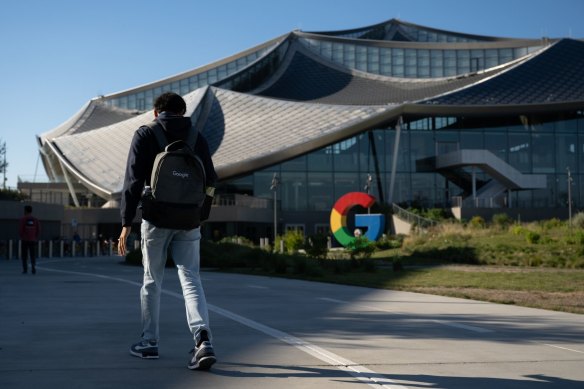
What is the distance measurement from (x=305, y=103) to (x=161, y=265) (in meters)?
49.8

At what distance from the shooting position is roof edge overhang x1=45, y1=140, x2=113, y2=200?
50.3 metres

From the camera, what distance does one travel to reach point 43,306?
10.4 m

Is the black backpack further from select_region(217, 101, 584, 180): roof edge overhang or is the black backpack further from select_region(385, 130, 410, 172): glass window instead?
select_region(385, 130, 410, 172): glass window

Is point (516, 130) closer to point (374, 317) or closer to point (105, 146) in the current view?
point (105, 146)

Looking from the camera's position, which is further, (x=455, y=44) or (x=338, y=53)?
(x=338, y=53)

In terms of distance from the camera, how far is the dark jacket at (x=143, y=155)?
6.31 m

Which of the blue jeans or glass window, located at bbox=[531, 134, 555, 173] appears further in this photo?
glass window, located at bbox=[531, 134, 555, 173]

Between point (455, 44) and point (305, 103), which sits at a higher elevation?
point (455, 44)

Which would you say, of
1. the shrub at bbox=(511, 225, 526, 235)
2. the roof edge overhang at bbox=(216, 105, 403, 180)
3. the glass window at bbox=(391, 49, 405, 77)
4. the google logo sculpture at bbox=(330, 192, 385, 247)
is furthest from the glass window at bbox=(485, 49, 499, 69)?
the shrub at bbox=(511, 225, 526, 235)

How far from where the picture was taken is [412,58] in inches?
2724

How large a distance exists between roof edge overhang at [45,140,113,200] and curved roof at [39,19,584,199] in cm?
8

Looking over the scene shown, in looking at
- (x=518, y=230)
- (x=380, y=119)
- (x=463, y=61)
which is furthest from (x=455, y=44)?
(x=518, y=230)

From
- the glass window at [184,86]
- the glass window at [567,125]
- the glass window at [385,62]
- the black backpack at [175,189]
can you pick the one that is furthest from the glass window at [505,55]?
the black backpack at [175,189]

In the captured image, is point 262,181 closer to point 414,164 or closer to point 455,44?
point 414,164
